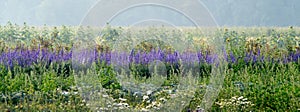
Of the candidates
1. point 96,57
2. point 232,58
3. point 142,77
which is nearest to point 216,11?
point 232,58

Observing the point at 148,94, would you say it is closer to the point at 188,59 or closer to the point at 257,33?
the point at 188,59

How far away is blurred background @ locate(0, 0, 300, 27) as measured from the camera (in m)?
26.5

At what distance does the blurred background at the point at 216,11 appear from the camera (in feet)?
86.9

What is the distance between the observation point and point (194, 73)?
7.12 meters

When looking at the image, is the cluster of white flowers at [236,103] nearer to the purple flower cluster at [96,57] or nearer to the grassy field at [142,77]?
the grassy field at [142,77]

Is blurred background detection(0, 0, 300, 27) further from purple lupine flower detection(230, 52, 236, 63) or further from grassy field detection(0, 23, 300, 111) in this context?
purple lupine flower detection(230, 52, 236, 63)

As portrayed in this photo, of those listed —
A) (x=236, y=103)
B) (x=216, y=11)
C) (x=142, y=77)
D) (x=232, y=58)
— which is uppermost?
(x=216, y=11)

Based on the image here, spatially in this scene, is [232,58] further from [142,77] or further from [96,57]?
[96,57]

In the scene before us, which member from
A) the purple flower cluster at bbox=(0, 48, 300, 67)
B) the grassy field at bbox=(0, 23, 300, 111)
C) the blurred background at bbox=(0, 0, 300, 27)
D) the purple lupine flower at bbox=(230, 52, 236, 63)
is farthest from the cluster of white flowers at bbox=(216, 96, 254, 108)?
the blurred background at bbox=(0, 0, 300, 27)

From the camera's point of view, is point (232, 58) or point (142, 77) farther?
→ point (232, 58)

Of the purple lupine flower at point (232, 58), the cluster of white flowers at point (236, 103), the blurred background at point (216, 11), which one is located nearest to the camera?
the cluster of white flowers at point (236, 103)

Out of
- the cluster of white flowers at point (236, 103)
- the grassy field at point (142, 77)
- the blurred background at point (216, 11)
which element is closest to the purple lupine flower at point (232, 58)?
the grassy field at point (142, 77)

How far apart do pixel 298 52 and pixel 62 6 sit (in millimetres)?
19967

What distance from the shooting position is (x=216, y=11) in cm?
2681
